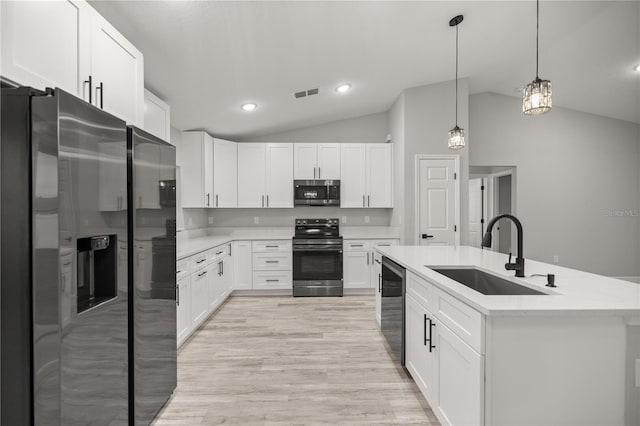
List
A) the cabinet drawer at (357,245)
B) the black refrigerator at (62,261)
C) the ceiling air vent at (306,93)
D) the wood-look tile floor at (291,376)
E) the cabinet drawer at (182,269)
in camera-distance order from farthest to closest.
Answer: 1. the cabinet drawer at (357,245)
2. the ceiling air vent at (306,93)
3. the cabinet drawer at (182,269)
4. the wood-look tile floor at (291,376)
5. the black refrigerator at (62,261)

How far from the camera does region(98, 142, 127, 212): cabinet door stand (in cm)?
151

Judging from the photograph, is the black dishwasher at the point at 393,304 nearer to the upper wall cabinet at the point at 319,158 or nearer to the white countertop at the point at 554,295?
the white countertop at the point at 554,295

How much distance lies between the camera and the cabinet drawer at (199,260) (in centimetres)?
341

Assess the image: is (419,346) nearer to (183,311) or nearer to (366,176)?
(183,311)

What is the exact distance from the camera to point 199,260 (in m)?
3.61

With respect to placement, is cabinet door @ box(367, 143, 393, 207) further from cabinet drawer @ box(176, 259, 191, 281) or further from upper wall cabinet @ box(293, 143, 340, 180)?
cabinet drawer @ box(176, 259, 191, 281)

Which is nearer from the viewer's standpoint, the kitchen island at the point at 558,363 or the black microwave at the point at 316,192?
the kitchen island at the point at 558,363

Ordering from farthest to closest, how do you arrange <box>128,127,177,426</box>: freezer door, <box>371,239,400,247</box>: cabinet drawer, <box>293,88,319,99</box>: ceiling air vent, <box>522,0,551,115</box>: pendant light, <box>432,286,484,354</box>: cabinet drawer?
<box>371,239,400,247</box>: cabinet drawer → <box>293,88,319,99</box>: ceiling air vent → <box>522,0,551,115</box>: pendant light → <box>128,127,177,426</box>: freezer door → <box>432,286,484,354</box>: cabinet drawer

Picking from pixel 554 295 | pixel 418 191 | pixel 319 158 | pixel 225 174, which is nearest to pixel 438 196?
pixel 418 191

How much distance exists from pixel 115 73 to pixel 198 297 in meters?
2.33

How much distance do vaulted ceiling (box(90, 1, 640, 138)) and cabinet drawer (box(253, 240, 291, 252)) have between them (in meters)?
1.82

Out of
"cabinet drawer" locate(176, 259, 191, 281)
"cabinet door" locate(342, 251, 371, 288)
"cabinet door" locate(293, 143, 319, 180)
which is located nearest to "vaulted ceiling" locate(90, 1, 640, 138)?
"cabinet door" locate(293, 143, 319, 180)

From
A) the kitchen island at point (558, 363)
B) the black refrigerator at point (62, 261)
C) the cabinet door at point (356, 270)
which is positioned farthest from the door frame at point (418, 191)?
the black refrigerator at point (62, 261)

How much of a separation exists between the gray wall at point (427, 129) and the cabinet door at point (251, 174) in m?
2.20
